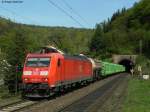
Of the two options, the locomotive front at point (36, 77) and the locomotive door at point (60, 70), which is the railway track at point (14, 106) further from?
the locomotive door at point (60, 70)

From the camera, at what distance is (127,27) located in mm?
194625

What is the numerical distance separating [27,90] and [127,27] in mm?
167864

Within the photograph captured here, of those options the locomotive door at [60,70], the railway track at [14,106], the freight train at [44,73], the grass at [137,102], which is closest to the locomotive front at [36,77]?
the freight train at [44,73]

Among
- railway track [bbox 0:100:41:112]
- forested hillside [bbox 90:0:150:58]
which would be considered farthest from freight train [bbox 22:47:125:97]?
forested hillside [bbox 90:0:150:58]

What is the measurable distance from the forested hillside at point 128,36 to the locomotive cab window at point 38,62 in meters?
121

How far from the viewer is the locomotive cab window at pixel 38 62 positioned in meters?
30.1

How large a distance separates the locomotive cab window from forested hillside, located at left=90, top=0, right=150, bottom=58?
12136cm

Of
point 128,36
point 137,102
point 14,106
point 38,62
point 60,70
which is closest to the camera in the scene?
point 14,106

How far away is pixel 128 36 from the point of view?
178875 mm

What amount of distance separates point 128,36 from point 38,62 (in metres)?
151

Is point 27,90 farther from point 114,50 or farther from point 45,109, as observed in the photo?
point 114,50

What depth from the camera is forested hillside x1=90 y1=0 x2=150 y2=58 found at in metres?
163

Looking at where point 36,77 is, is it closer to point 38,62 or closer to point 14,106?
point 38,62

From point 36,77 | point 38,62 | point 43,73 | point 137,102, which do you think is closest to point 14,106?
point 36,77
